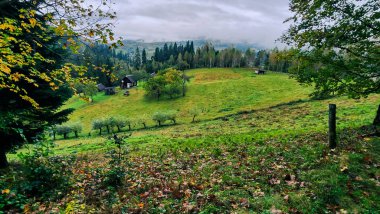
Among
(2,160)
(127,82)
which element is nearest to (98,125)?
(2,160)

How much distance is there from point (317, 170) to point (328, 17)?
7.03m

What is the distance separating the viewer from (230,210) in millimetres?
6648

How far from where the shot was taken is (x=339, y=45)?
35.5 ft

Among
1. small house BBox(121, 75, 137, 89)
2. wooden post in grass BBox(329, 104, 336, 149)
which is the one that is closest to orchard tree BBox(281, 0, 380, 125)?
wooden post in grass BBox(329, 104, 336, 149)

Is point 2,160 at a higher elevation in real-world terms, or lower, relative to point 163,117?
higher

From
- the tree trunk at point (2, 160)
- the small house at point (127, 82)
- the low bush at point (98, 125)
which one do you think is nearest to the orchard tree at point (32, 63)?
the tree trunk at point (2, 160)

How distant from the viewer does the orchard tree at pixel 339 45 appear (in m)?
10.2

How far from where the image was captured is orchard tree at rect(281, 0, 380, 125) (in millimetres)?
10156

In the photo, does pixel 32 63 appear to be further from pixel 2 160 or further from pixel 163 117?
pixel 163 117

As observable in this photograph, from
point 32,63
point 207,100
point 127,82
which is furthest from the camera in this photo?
point 127,82

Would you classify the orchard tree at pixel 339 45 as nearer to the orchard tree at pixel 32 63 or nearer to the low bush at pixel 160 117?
the orchard tree at pixel 32 63

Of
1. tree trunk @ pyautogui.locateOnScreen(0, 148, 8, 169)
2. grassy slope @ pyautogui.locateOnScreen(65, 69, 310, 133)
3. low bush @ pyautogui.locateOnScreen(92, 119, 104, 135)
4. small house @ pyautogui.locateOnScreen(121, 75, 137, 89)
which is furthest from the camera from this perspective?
small house @ pyautogui.locateOnScreen(121, 75, 137, 89)

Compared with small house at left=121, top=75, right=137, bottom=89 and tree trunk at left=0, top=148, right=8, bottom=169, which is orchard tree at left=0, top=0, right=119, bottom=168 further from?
small house at left=121, top=75, right=137, bottom=89

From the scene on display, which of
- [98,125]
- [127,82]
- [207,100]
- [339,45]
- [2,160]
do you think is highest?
[339,45]
